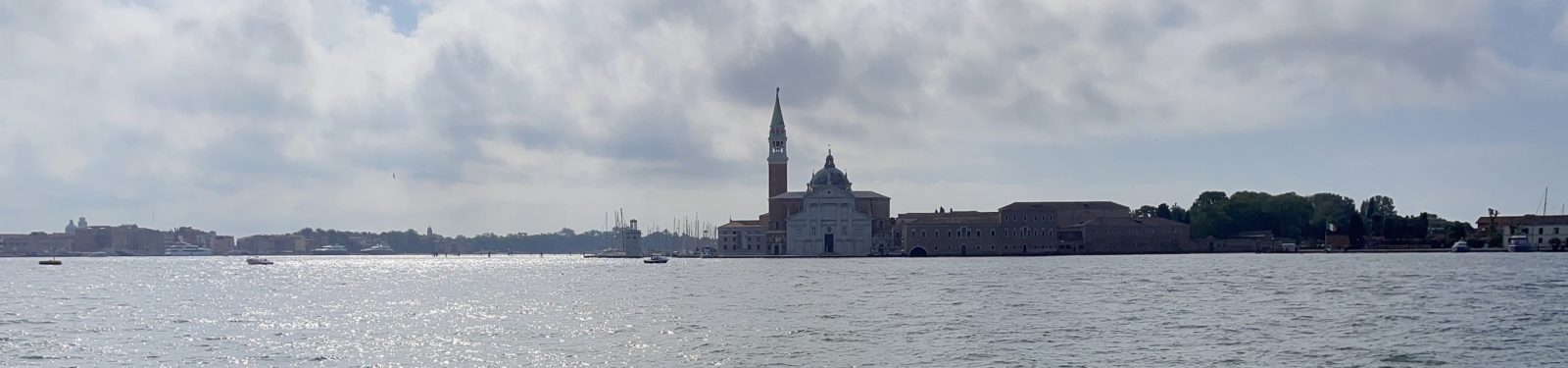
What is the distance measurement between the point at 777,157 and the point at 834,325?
12244 centimetres

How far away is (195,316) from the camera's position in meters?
46.4

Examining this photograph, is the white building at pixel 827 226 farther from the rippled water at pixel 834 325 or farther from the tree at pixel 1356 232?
the rippled water at pixel 834 325

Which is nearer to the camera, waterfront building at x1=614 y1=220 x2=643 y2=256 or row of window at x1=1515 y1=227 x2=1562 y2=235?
row of window at x1=1515 y1=227 x2=1562 y2=235

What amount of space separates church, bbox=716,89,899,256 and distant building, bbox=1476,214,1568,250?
5223cm

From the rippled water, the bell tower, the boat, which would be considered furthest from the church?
the rippled water

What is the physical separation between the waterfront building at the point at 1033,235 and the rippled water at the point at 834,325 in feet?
263

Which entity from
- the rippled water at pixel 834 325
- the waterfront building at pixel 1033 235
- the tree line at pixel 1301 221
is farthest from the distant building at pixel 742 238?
the rippled water at pixel 834 325

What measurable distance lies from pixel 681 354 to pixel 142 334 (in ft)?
45.8

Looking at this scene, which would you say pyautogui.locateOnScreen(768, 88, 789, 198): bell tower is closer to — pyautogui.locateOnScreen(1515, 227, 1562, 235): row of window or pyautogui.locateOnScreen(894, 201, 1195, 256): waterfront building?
pyautogui.locateOnScreen(894, 201, 1195, 256): waterfront building

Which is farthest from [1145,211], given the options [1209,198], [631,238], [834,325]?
[834,325]

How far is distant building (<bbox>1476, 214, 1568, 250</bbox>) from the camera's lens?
5433 inches

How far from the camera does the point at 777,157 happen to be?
162875 millimetres

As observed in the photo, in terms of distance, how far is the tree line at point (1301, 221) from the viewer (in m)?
151

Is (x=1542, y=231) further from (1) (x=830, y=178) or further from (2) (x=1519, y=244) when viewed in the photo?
(1) (x=830, y=178)
